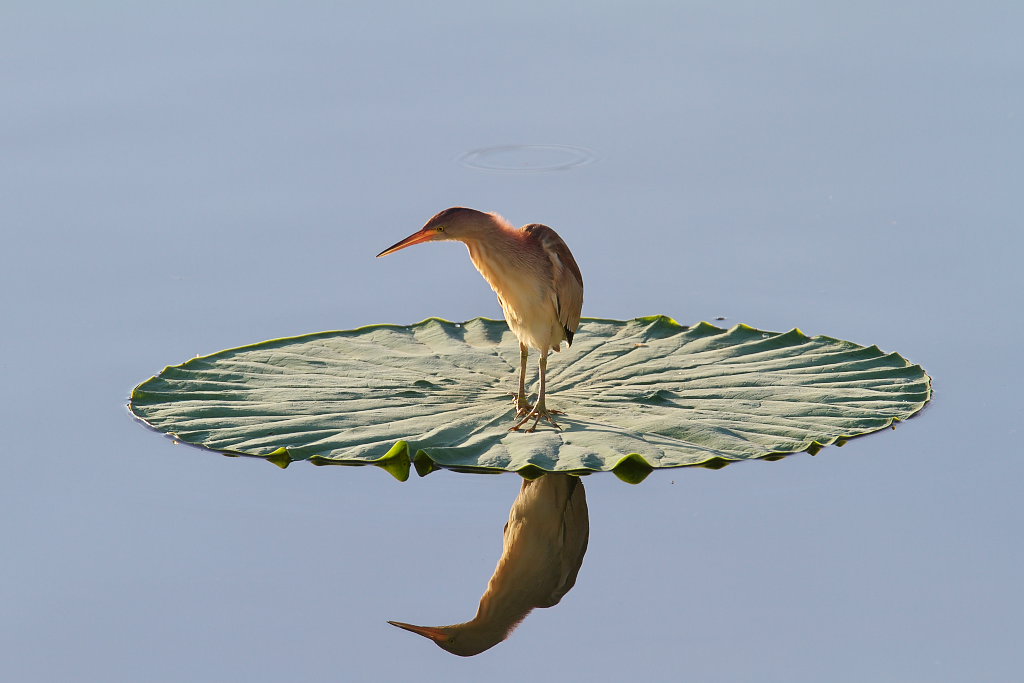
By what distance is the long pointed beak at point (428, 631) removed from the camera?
5094 millimetres

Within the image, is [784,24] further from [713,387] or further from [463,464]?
[463,464]

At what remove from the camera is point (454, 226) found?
21.2 ft

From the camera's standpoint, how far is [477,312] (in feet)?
25.5

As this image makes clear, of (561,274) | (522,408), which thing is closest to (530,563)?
(522,408)

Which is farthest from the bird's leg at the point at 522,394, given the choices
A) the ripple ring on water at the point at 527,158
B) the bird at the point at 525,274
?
the ripple ring on water at the point at 527,158

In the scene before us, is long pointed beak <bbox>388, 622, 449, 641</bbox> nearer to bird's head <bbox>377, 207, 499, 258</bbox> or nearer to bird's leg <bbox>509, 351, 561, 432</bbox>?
bird's leg <bbox>509, 351, 561, 432</bbox>

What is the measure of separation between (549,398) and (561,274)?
0.59 m

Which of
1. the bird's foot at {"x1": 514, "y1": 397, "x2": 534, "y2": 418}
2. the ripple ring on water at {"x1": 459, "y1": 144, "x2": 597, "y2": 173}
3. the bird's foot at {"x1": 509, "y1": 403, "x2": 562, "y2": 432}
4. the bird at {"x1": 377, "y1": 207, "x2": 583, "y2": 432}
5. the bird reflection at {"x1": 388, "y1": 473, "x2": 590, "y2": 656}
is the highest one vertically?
the ripple ring on water at {"x1": 459, "y1": 144, "x2": 597, "y2": 173}

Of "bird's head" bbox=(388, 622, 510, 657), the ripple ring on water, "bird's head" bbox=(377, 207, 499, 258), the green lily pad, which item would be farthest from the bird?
the ripple ring on water

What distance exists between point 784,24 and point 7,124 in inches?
231

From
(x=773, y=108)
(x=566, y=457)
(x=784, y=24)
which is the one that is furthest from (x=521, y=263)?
(x=784, y=24)

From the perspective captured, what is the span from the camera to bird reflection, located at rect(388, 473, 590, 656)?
513cm

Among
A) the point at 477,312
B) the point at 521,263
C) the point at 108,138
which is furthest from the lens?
the point at 108,138

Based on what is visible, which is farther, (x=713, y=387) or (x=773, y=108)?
(x=773, y=108)
